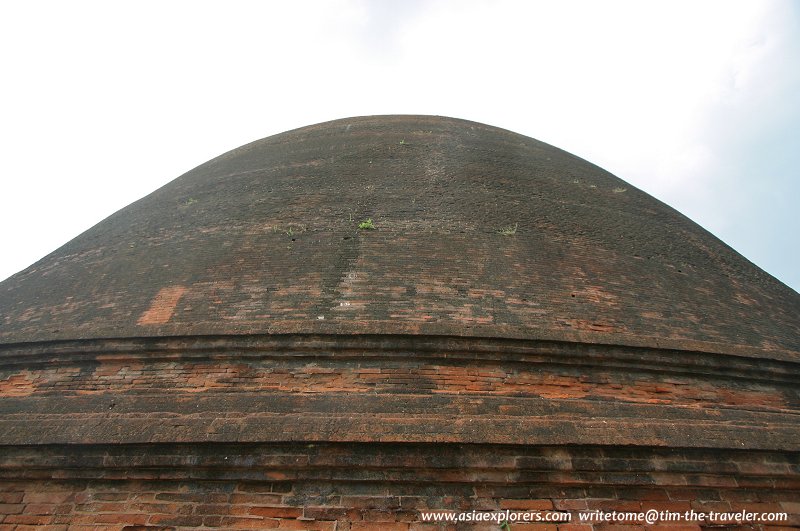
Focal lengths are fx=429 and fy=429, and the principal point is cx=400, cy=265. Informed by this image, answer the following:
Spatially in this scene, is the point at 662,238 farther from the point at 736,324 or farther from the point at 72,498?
the point at 72,498

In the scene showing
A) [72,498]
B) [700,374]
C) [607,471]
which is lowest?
[72,498]

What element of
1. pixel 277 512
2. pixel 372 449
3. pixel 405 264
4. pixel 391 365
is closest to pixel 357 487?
pixel 372 449

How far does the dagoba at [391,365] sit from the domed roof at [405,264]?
32 millimetres

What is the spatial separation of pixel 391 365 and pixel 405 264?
1.22 meters

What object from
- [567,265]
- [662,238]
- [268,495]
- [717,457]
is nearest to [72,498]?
[268,495]

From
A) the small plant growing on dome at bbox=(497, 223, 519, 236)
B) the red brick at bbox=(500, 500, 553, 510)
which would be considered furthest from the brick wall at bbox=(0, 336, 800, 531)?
A: the small plant growing on dome at bbox=(497, 223, 519, 236)

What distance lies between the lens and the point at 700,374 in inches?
147

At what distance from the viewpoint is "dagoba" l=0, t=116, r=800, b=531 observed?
2723 millimetres

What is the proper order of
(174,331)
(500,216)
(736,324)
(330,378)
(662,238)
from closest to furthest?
(330,378), (174,331), (736,324), (500,216), (662,238)

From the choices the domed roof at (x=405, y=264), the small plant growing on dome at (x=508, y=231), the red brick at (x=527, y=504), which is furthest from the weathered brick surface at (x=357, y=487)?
the small plant growing on dome at (x=508, y=231)

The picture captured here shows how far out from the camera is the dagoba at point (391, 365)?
107 inches

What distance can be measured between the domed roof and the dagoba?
0.03 metres

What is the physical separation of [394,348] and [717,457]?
7.76ft

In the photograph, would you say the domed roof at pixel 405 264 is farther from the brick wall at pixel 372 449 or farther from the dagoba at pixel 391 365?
the brick wall at pixel 372 449
